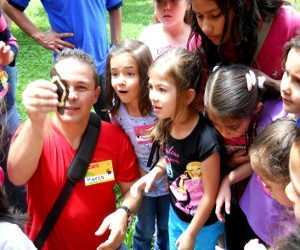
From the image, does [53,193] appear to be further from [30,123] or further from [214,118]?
[214,118]

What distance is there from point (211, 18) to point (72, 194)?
1.15m

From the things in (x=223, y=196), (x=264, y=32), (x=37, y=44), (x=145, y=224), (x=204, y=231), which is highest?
(x=264, y=32)

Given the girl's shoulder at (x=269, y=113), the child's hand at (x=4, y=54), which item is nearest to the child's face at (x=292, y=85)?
the girl's shoulder at (x=269, y=113)

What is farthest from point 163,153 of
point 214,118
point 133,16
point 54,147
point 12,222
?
point 133,16

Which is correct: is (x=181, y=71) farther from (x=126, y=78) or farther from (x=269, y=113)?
(x=269, y=113)

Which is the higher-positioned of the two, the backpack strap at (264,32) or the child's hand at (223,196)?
the backpack strap at (264,32)

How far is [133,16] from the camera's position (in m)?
12.8

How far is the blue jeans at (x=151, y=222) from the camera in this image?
8.71 feet

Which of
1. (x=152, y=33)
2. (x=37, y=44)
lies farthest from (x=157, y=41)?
(x=37, y=44)

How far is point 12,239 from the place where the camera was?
1292 millimetres

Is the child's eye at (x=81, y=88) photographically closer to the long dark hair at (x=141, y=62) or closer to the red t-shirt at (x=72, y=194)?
the red t-shirt at (x=72, y=194)

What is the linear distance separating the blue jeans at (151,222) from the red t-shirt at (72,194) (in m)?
0.52

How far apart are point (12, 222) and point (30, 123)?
498 millimetres

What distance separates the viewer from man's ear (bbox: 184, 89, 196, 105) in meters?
2.15
